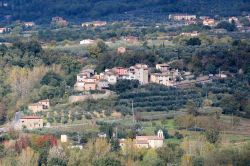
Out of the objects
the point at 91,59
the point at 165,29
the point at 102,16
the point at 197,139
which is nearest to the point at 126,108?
the point at 197,139

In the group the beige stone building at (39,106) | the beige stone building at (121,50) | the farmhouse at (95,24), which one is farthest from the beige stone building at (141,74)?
the farmhouse at (95,24)

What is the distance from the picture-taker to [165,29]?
231 ft

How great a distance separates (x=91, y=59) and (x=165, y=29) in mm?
12541

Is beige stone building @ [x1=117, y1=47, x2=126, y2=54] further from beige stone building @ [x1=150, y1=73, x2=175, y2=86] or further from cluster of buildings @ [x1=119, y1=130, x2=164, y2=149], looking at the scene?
cluster of buildings @ [x1=119, y1=130, x2=164, y2=149]

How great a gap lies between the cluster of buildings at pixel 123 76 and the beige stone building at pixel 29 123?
440cm

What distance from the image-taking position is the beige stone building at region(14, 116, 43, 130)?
46938mm

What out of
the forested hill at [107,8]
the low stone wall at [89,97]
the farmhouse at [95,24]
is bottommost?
the forested hill at [107,8]

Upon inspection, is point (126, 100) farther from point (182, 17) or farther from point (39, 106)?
point (182, 17)

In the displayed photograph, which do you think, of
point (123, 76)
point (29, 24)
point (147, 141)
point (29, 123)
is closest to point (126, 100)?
point (29, 123)

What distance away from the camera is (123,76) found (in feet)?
175

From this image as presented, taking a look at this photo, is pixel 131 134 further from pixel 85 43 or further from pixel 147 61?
pixel 85 43

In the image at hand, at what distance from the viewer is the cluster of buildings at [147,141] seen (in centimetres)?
4338

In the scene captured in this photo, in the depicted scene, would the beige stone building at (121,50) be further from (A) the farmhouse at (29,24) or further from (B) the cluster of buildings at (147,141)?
(A) the farmhouse at (29,24)

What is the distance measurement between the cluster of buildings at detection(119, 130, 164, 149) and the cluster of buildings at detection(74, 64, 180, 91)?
24.7ft
